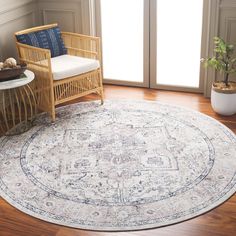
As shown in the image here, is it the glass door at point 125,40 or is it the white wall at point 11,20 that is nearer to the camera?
the white wall at point 11,20

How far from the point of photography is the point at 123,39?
4.39m

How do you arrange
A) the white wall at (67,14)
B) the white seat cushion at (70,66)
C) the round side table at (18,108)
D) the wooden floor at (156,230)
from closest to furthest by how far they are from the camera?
the wooden floor at (156,230), the round side table at (18,108), the white seat cushion at (70,66), the white wall at (67,14)

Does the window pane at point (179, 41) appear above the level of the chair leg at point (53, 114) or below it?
above

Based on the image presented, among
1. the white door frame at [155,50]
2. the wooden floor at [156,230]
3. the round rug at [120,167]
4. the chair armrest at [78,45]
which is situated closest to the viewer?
the wooden floor at [156,230]

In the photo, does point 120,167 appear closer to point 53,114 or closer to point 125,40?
point 53,114

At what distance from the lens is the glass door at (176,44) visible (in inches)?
161

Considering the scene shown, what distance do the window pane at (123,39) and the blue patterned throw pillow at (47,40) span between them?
53 centimetres

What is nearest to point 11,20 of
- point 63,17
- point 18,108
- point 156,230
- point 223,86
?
point 63,17

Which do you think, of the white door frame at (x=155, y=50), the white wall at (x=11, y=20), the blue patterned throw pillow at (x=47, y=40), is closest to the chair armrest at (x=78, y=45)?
the blue patterned throw pillow at (x=47, y=40)

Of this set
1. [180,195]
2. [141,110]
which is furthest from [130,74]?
[180,195]

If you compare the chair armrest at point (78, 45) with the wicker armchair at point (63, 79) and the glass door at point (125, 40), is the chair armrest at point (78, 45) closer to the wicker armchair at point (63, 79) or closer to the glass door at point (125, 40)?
Result: the wicker armchair at point (63, 79)

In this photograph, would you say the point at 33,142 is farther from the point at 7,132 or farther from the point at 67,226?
the point at 67,226

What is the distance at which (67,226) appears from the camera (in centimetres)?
252

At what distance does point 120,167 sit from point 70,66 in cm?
112
